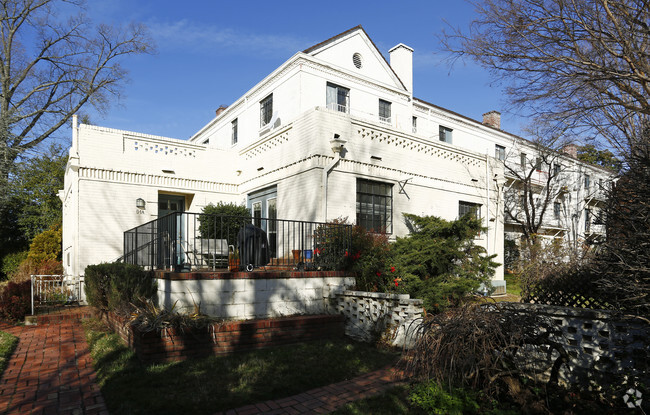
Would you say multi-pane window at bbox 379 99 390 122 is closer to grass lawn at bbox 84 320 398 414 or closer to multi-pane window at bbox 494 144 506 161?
multi-pane window at bbox 494 144 506 161

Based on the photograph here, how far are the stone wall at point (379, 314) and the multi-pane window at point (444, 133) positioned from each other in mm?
17189

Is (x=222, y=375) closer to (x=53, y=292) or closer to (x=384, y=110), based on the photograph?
(x=53, y=292)

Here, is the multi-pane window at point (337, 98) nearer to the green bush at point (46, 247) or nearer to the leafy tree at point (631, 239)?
the green bush at point (46, 247)

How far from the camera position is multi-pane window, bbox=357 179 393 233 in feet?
35.3

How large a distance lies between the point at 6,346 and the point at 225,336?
12.4 ft

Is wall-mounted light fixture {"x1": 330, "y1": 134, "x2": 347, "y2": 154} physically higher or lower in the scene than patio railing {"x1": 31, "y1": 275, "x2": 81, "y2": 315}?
higher

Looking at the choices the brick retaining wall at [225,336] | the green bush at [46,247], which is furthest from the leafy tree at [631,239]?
the green bush at [46,247]

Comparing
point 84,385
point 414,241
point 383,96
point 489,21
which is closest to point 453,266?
point 414,241

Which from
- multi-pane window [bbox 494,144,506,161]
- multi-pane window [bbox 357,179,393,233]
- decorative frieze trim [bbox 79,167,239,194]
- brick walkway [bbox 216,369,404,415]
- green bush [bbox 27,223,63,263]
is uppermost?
multi-pane window [bbox 494,144,506,161]

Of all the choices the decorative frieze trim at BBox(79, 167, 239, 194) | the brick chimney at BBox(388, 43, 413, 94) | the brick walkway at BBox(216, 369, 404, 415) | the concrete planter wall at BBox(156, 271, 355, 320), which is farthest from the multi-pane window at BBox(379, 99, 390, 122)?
the brick walkway at BBox(216, 369, 404, 415)

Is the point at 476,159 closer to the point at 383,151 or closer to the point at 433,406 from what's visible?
the point at 383,151

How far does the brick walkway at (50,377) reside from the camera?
4.25m

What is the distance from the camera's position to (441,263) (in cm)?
844

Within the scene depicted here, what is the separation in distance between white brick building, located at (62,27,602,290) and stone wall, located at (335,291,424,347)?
9.35 ft
